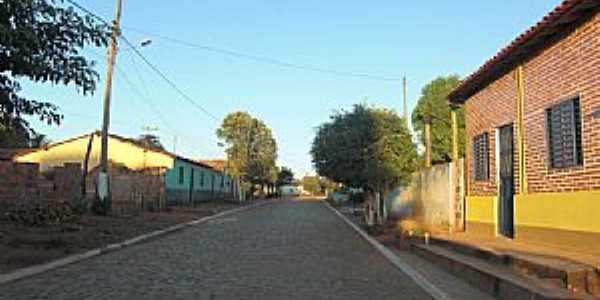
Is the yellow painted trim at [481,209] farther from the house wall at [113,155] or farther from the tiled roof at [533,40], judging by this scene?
the house wall at [113,155]

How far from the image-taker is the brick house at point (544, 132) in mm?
12203

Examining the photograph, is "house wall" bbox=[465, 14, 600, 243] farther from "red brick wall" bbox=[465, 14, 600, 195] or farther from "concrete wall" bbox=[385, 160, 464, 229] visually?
"concrete wall" bbox=[385, 160, 464, 229]

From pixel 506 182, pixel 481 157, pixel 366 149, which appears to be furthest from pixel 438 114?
pixel 506 182

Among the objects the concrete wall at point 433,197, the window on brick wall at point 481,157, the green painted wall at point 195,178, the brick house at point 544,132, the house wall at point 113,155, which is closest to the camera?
the brick house at point 544,132

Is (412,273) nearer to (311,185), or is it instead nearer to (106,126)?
(106,126)

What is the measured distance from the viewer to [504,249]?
44.3 feet

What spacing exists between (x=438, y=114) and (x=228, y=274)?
35.9 m

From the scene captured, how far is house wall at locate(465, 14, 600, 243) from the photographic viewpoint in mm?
12086

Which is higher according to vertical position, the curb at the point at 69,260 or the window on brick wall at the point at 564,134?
the window on brick wall at the point at 564,134

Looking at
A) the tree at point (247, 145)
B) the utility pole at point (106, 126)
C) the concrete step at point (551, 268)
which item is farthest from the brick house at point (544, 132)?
the tree at point (247, 145)

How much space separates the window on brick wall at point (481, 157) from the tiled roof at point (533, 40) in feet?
4.33

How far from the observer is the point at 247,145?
8850cm

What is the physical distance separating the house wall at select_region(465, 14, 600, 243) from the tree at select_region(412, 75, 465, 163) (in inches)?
1095

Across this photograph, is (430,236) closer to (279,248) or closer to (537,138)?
(279,248)
